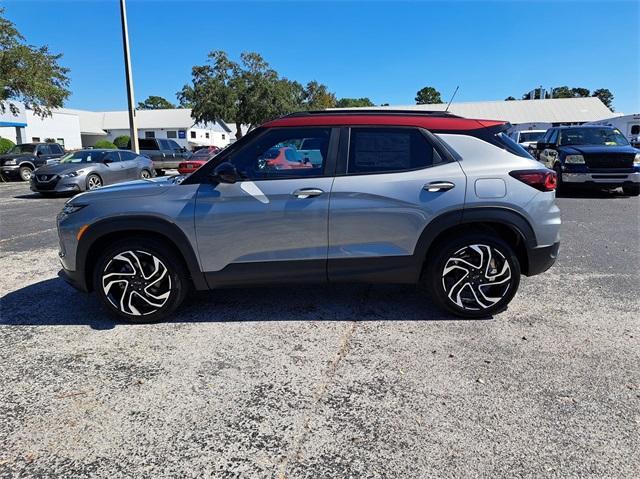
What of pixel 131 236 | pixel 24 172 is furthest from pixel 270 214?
pixel 24 172

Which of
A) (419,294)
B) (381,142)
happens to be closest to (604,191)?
(419,294)

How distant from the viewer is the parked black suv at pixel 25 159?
65.5 feet

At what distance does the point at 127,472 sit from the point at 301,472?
2.85 ft

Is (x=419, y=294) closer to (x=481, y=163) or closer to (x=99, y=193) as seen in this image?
(x=481, y=163)

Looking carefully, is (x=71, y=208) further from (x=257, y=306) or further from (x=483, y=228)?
(x=483, y=228)

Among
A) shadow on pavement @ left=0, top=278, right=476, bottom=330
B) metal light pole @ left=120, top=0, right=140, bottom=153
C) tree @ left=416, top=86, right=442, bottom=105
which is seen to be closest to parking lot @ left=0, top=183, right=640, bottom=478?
shadow on pavement @ left=0, top=278, right=476, bottom=330

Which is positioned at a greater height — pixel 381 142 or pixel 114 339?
pixel 381 142

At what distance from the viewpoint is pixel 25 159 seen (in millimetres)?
20422

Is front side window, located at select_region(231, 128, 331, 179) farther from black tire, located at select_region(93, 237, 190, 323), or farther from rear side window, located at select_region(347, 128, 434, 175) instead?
black tire, located at select_region(93, 237, 190, 323)

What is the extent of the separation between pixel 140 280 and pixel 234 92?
41.0 meters

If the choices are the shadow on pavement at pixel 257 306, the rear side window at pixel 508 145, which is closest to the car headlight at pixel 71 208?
the shadow on pavement at pixel 257 306

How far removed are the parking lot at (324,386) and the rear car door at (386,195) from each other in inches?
24.7

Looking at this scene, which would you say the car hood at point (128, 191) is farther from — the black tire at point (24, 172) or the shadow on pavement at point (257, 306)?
the black tire at point (24, 172)

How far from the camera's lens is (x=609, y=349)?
3.49 metres
